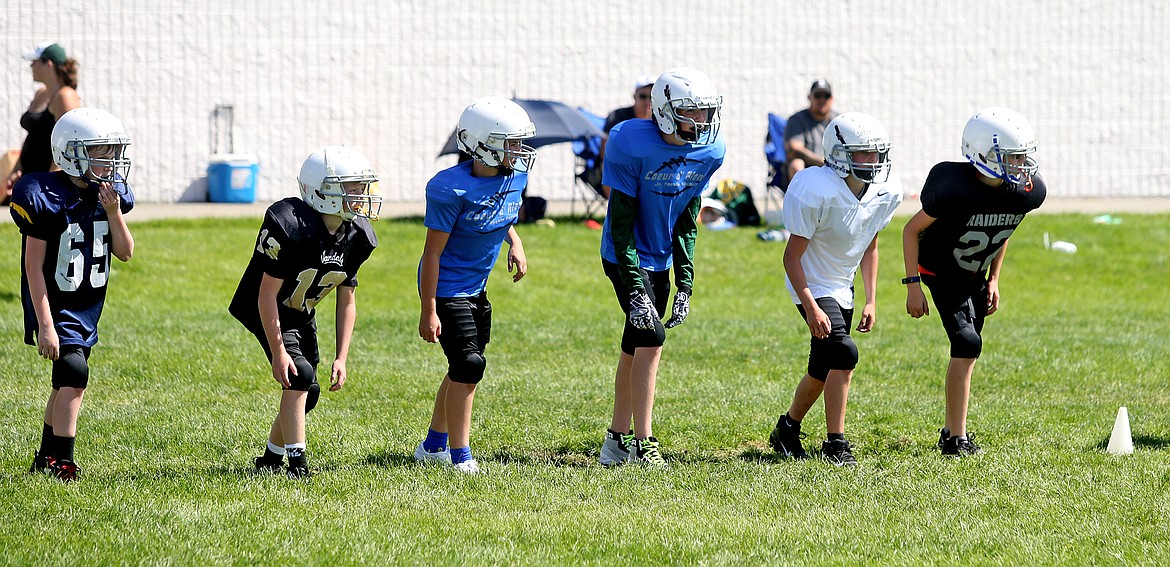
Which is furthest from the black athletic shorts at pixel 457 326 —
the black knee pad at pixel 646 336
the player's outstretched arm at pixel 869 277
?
the player's outstretched arm at pixel 869 277

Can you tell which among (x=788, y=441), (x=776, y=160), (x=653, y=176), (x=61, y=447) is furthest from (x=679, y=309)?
(x=776, y=160)

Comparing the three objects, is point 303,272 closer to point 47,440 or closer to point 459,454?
point 459,454

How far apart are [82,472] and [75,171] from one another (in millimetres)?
1339

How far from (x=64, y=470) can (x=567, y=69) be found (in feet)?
42.7

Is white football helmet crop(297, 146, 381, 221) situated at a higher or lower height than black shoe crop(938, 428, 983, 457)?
higher

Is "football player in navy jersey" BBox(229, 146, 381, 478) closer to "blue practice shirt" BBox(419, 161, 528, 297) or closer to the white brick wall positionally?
"blue practice shirt" BBox(419, 161, 528, 297)

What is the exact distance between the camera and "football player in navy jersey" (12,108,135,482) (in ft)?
18.4

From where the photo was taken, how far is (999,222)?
253 inches

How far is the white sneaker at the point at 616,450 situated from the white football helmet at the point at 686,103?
1.45 meters

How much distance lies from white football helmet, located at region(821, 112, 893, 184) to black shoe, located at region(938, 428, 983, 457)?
1.35 m

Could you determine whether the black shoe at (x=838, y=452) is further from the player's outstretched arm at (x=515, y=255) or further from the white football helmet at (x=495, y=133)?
the white football helmet at (x=495, y=133)

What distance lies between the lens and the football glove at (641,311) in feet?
19.8

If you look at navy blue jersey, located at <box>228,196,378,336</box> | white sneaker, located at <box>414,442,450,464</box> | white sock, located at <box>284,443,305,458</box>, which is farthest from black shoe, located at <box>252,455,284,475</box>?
white sneaker, located at <box>414,442,450,464</box>

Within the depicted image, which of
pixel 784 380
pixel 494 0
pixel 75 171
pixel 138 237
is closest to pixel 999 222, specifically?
pixel 784 380
